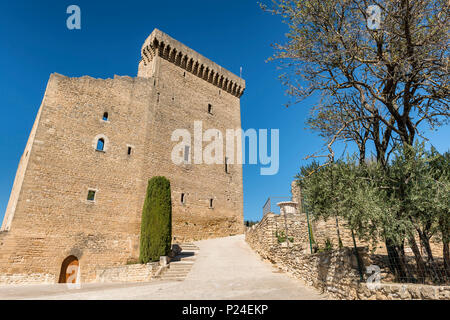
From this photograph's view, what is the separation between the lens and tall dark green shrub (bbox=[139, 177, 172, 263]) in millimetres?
11859

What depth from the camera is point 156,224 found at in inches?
488

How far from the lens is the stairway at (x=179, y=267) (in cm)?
1015

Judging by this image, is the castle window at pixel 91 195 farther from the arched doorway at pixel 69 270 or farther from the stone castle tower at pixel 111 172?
the arched doorway at pixel 69 270

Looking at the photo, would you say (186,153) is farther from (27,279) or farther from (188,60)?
(27,279)

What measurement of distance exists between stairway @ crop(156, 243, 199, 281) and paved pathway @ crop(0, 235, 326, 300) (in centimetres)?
28

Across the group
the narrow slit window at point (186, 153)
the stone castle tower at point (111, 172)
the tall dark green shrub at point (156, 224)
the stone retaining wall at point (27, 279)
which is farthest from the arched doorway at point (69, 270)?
the narrow slit window at point (186, 153)

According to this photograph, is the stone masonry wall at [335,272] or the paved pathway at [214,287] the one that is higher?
the stone masonry wall at [335,272]

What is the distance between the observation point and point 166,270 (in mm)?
10734

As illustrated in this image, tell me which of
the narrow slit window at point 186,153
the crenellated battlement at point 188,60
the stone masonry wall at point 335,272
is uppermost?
the crenellated battlement at point 188,60

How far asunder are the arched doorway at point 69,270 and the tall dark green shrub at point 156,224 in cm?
335

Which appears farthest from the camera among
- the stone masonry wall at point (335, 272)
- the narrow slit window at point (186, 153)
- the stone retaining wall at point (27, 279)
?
the narrow slit window at point (186, 153)

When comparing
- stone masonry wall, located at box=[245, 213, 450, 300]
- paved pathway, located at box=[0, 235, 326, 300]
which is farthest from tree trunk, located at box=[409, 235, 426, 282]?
paved pathway, located at box=[0, 235, 326, 300]

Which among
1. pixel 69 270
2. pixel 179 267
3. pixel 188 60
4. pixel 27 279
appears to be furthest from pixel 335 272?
pixel 188 60
